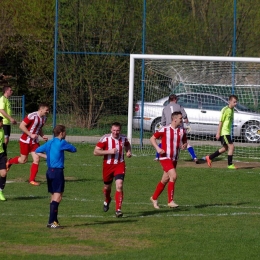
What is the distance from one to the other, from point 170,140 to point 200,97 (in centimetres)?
965

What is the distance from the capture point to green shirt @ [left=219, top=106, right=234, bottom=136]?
1923 centimetres

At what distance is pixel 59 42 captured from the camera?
25938 millimetres

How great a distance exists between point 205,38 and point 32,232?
664 inches

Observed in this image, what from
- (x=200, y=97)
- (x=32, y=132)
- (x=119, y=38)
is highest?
(x=119, y=38)

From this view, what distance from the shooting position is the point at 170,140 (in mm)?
13297

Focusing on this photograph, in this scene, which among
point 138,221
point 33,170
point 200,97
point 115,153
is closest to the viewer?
point 138,221

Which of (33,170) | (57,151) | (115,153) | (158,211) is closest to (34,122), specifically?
(33,170)

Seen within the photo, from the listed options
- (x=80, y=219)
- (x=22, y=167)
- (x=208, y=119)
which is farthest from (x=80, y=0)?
(x=80, y=219)

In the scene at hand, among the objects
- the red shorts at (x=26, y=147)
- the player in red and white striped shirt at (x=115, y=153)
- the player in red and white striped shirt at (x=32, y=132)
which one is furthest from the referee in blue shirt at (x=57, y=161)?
the red shorts at (x=26, y=147)

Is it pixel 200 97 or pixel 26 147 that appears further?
pixel 200 97

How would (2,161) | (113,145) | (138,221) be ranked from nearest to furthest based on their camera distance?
(138,221)
(113,145)
(2,161)

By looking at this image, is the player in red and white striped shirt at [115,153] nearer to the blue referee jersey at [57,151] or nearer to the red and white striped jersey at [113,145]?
the red and white striped jersey at [113,145]

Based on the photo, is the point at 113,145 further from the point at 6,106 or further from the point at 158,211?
the point at 6,106

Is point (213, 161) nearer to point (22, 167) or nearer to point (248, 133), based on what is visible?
point (248, 133)
